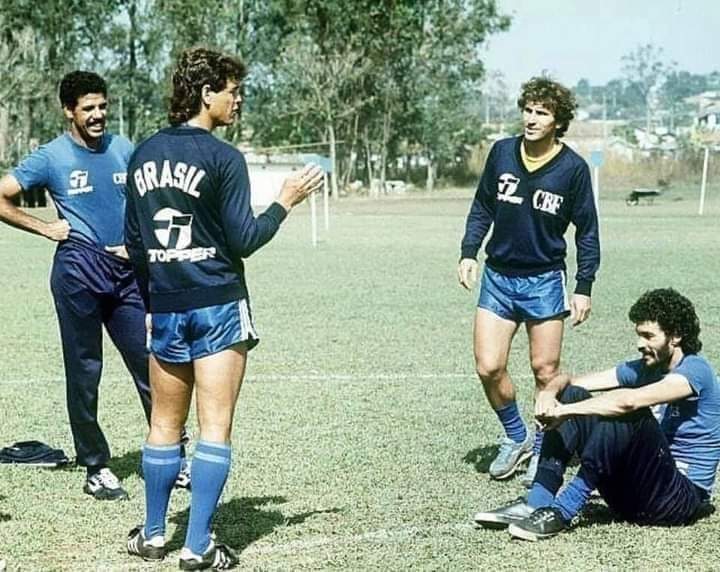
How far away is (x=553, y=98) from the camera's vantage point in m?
7.14

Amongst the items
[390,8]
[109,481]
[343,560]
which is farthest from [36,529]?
[390,8]

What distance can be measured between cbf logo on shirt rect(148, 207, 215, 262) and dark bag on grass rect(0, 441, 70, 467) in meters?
2.75

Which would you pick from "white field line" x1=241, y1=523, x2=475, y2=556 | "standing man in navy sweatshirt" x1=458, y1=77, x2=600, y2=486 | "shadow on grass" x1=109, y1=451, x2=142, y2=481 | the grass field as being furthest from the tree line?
"white field line" x1=241, y1=523, x2=475, y2=556

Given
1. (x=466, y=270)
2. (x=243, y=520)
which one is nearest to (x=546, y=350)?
(x=466, y=270)

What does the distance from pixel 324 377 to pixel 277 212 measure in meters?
5.68

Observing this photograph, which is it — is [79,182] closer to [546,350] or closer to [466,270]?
[466,270]

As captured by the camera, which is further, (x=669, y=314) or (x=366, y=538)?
(x=669, y=314)

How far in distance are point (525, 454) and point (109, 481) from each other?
2311 mm

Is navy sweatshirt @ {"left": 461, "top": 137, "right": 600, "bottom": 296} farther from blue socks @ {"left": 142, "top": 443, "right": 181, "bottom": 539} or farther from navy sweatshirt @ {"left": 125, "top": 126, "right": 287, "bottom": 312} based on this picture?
blue socks @ {"left": 142, "top": 443, "right": 181, "bottom": 539}

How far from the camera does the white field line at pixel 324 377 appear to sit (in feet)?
36.2

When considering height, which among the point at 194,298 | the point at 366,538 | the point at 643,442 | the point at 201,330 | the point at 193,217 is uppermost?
the point at 193,217

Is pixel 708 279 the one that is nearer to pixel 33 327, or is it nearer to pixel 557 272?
pixel 33 327

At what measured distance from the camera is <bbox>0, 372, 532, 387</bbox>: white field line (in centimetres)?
1104

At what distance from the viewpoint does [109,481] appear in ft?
23.3
